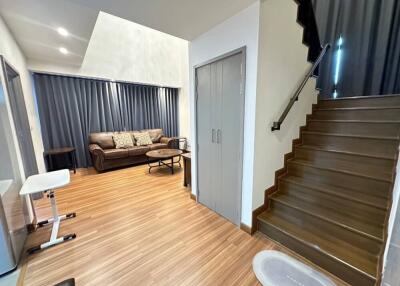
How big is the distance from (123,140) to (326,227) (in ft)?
14.7

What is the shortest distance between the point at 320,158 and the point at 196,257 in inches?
74.4

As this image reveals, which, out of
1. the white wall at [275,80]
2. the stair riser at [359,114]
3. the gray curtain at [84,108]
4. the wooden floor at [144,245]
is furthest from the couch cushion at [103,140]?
the stair riser at [359,114]

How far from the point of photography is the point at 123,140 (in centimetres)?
462

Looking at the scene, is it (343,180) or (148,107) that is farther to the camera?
(148,107)

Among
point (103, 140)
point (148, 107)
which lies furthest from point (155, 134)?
point (103, 140)

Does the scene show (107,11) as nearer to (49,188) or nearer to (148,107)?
(49,188)

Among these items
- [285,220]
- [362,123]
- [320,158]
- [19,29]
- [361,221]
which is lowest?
[285,220]

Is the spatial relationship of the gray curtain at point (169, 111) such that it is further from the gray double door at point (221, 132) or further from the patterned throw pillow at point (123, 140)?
the gray double door at point (221, 132)

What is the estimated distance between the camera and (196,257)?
1681mm

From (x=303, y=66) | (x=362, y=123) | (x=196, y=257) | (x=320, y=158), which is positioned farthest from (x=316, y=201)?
(x=303, y=66)

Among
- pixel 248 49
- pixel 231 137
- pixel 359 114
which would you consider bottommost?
pixel 231 137

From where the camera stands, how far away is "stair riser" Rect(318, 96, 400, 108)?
226 centimetres

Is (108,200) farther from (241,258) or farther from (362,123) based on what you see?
Result: (362,123)

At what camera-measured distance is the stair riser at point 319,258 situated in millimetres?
1354
